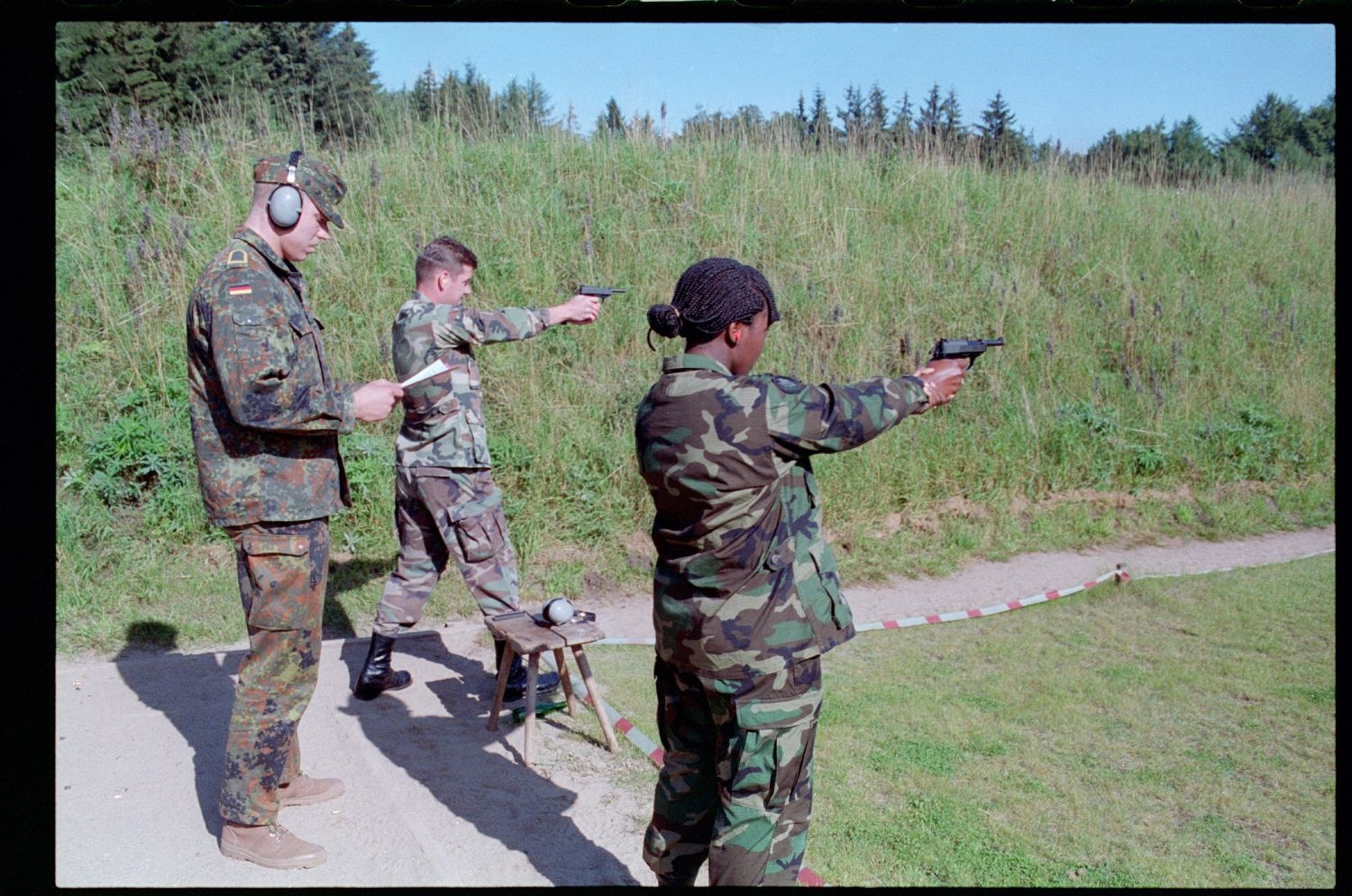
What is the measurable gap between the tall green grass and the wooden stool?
2.02 meters

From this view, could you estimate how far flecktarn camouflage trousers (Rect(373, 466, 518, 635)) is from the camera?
17.6 ft

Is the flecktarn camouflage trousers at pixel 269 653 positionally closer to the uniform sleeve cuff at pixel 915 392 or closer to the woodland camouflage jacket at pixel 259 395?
the woodland camouflage jacket at pixel 259 395

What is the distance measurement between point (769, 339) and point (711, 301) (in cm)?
714

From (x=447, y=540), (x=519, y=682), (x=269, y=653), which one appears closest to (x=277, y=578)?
(x=269, y=653)

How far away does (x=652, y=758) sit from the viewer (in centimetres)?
495

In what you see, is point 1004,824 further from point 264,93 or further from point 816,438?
point 264,93

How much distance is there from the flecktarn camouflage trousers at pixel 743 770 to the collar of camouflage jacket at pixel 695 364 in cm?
86

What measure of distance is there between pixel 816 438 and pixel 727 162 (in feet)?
31.7

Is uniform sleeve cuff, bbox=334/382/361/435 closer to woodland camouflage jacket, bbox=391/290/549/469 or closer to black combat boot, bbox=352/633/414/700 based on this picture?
woodland camouflage jacket, bbox=391/290/549/469

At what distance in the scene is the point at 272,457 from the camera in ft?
12.3

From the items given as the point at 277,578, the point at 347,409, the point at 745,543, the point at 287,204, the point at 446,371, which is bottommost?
the point at 277,578

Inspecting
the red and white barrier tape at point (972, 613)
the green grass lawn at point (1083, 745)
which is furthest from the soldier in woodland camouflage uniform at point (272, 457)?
A: the red and white barrier tape at point (972, 613)

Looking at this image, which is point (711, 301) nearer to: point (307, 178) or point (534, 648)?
point (307, 178)

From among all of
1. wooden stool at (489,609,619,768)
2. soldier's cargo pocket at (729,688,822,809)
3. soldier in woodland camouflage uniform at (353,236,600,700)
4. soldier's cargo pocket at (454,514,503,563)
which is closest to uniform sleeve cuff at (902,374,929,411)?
soldier's cargo pocket at (729,688,822,809)
